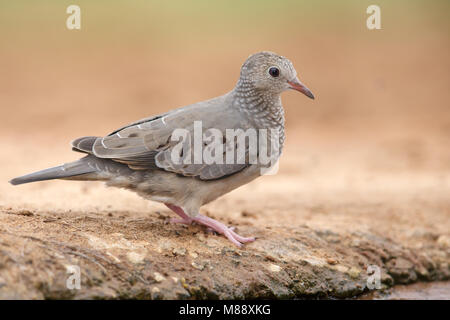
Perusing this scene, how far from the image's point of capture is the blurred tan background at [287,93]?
11.2m

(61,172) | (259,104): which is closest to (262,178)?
(259,104)

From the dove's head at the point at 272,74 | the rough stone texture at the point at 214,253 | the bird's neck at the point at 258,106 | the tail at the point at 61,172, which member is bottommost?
the rough stone texture at the point at 214,253

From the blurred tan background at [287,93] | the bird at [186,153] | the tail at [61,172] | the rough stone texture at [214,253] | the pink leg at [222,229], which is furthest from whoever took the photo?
the blurred tan background at [287,93]

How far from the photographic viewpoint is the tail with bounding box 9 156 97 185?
458 centimetres

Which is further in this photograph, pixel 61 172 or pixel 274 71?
pixel 274 71

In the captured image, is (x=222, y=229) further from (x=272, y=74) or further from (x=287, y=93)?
(x=287, y=93)

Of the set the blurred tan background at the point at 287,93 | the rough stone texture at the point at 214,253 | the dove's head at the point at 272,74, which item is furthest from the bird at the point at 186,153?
the blurred tan background at the point at 287,93

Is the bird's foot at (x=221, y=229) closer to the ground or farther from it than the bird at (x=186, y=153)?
closer to the ground

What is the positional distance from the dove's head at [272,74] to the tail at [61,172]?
5.00 feet

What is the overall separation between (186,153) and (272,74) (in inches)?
39.1

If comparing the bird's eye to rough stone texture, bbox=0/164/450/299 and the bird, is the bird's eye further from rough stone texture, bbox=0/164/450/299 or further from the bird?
rough stone texture, bbox=0/164/450/299

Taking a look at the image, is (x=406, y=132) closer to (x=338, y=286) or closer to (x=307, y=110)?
(x=307, y=110)

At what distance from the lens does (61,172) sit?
15.5 feet

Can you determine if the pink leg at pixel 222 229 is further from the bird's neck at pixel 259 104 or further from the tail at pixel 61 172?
the bird's neck at pixel 259 104
